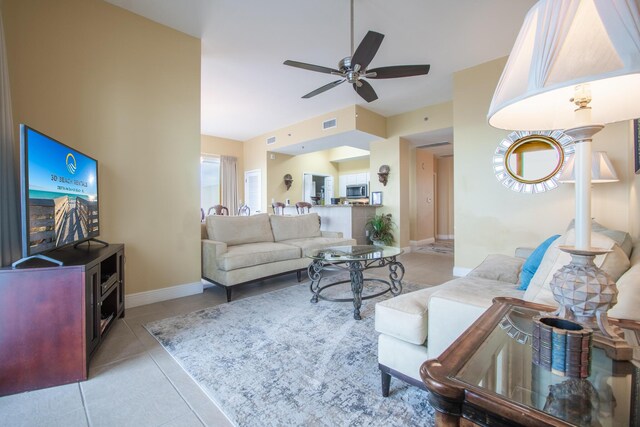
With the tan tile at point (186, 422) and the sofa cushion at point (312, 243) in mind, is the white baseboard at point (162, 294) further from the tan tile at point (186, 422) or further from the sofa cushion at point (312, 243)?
the tan tile at point (186, 422)

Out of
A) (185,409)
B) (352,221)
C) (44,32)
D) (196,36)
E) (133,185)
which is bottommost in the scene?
(185,409)

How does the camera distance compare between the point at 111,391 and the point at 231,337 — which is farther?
the point at 231,337

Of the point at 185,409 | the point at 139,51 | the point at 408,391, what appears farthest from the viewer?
the point at 139,51

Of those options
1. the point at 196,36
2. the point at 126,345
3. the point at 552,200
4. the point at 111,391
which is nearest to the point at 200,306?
the point at 126,345

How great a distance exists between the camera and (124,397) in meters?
1.43

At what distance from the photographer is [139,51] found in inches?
112

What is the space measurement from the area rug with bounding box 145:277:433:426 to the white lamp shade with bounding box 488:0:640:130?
1404 millimetres

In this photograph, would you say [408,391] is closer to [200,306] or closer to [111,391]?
[111,391]

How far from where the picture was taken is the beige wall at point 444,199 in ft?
27.6

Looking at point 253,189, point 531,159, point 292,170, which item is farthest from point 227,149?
point 531,159

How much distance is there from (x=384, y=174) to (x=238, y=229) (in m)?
3.62

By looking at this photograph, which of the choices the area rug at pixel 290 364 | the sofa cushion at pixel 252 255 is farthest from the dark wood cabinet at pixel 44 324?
the sofa cushion at pixel 252 255

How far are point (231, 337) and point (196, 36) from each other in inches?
133

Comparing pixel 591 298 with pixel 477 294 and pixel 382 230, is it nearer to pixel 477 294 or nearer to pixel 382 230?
pixel 477 294
